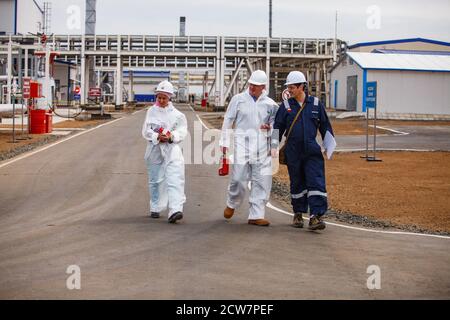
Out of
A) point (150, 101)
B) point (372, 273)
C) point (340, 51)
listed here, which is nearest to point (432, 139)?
point (372, 273)

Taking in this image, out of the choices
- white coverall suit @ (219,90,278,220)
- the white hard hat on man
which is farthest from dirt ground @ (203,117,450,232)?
the white hard hat on man

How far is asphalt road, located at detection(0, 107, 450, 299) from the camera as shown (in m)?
6.80

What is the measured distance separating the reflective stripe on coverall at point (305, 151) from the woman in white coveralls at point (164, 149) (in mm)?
1498

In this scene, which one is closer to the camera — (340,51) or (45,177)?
(45,177)

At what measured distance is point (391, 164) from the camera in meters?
21.2

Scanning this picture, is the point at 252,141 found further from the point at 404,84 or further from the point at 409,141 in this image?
the point at 404,84

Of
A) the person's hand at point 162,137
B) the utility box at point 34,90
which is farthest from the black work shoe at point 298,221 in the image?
the utility box at point 34,90

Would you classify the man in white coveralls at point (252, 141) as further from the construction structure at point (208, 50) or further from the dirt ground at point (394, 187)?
the construction structure at point (208, 50)

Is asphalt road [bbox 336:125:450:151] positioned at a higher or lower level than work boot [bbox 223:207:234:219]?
higher

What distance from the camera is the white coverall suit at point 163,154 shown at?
36.7ft

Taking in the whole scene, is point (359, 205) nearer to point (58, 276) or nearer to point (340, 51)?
point (58, 276)

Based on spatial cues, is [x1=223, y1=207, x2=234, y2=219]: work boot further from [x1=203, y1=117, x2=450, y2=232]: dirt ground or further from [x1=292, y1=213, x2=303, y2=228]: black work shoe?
[x1=203, y1=117, x2=450, y2=232]: dirt ground

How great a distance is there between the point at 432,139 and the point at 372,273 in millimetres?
25458

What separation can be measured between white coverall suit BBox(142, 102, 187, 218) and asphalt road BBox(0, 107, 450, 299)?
0.43 m
